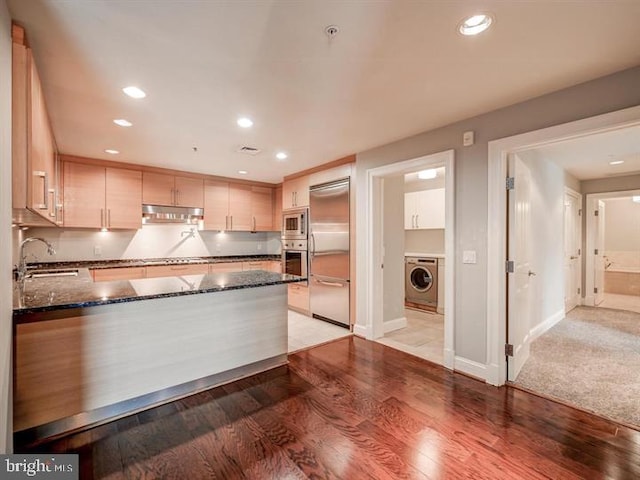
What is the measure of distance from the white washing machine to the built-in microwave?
207cm

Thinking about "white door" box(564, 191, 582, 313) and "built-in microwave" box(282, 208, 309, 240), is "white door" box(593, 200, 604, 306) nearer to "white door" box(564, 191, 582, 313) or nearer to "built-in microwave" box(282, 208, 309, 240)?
"white door" box(564, 191, 582, 313)

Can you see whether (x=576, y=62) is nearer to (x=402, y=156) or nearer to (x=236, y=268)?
→ (x=402, y=156)

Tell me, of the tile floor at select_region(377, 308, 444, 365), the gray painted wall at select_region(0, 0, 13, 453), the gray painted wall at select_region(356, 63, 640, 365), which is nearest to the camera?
the gray painted wall at select_region(0, 0, 13, 453)

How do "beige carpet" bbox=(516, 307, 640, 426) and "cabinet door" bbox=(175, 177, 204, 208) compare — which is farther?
→ "cabinet door" bbox=(175, 177, 204, 208)

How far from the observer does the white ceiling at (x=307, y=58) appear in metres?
1.42

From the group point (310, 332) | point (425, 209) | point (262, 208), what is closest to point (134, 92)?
point (310, 332)

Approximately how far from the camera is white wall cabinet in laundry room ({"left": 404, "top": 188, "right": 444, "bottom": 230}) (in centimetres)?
525

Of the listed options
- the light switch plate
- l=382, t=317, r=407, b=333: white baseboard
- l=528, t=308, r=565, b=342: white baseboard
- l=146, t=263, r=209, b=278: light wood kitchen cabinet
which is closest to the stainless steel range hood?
l=146, t=263, r=209, b=278: light wood kitchen cabinet

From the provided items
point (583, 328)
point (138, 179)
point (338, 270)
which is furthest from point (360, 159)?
point (583, 328)

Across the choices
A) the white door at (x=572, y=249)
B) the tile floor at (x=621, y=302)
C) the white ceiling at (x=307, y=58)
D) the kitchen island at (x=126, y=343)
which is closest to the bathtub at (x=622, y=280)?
the tile floor at (x=621, y=302)

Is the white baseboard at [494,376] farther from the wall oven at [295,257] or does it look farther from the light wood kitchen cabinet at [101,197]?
the light wood kitchen cabinet at [101,197]

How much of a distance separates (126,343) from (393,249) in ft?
10.4

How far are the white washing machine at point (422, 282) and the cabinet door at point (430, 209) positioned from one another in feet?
2.17

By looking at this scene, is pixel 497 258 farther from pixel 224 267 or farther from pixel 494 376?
pixel 224 267
